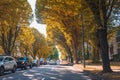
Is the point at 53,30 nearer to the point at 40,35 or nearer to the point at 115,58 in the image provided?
the point at 115,58

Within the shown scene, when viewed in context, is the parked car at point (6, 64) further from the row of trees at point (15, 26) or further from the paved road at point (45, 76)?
the row of trees at point (15, 26)

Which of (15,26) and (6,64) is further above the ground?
(15,26)

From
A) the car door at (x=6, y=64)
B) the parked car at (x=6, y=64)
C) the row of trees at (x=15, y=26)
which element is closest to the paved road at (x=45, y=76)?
the parked car at (x=6, y=64)

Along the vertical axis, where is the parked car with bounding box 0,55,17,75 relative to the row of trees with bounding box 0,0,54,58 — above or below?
below

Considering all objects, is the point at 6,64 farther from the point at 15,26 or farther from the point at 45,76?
the point at 15,26

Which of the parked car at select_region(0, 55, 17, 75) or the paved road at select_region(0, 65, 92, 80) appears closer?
the paved road at select_region(0, 65, 92, 80)

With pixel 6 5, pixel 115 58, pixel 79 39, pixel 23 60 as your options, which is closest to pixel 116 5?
pixel 6 5

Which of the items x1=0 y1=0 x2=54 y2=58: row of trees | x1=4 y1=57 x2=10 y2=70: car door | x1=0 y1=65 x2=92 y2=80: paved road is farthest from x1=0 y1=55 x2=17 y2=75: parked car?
x1=0 y1=0 x2=54 y2=58: row of trees

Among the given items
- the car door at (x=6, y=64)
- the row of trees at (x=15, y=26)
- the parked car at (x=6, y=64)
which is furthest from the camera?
the row of trees at (x=15, y=26)

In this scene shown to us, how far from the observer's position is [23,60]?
4700 centimetres

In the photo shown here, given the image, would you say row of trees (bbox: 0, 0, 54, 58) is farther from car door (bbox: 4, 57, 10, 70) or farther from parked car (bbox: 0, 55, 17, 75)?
car door (bbox: 4, 57, 10, 70)

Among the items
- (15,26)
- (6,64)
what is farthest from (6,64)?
(15,26)

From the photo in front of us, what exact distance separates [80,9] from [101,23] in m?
2.62

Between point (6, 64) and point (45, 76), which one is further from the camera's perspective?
point (6, 64)
